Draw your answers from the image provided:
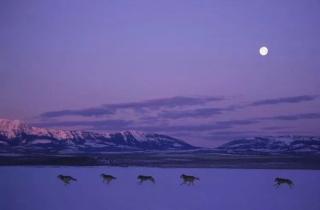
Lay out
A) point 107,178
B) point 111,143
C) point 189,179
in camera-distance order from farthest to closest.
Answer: point 111,143
point 107,178
point 189,179

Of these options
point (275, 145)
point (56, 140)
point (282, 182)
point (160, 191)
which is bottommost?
point (160, 191)

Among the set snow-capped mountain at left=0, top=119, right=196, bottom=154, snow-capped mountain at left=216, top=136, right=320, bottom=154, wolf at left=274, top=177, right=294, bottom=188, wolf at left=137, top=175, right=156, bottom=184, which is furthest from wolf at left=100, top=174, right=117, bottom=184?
wolf at left=274, top=177, right=294, bottom=188

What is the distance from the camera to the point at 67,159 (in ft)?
19.9

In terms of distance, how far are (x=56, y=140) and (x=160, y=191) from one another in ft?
4.75

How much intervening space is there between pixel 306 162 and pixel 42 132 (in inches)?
118

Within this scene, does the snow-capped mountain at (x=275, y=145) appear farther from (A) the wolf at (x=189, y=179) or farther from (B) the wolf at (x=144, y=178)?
(B) the wolf at (x=144, y=178)

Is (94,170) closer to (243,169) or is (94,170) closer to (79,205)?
(79,205)

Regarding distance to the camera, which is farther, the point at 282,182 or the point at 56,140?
the point at 56,140

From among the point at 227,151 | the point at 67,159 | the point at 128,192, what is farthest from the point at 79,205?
the point at 227,151

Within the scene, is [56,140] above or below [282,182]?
above

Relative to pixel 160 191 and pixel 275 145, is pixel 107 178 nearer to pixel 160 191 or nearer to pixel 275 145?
pixel 160 191

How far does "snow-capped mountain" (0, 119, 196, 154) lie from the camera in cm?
588

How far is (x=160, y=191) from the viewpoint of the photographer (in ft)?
17.4

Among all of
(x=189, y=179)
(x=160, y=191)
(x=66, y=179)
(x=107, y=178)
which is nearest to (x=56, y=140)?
(x=66, y=179)
